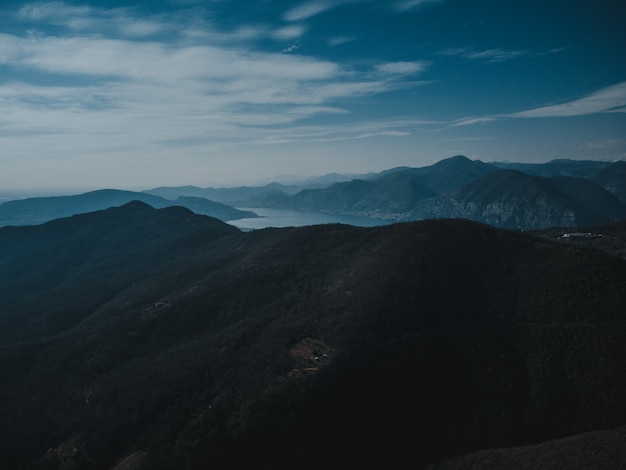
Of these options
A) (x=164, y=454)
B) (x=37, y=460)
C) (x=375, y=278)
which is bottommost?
(x=37, y=460)

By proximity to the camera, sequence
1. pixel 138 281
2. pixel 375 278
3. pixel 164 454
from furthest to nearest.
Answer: pixel 138 281 → pixel 375 278 → pixel 164 454

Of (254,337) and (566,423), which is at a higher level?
(254,337)

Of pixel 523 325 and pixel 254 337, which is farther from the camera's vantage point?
pixel 254 337

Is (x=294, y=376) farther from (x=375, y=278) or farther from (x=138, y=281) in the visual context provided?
(x=138, y=281)

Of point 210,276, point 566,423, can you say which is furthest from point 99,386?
point 566,423

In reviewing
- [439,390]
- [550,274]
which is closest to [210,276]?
[439,390]

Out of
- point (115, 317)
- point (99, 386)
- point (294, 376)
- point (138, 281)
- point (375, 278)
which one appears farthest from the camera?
point (138, 281)
